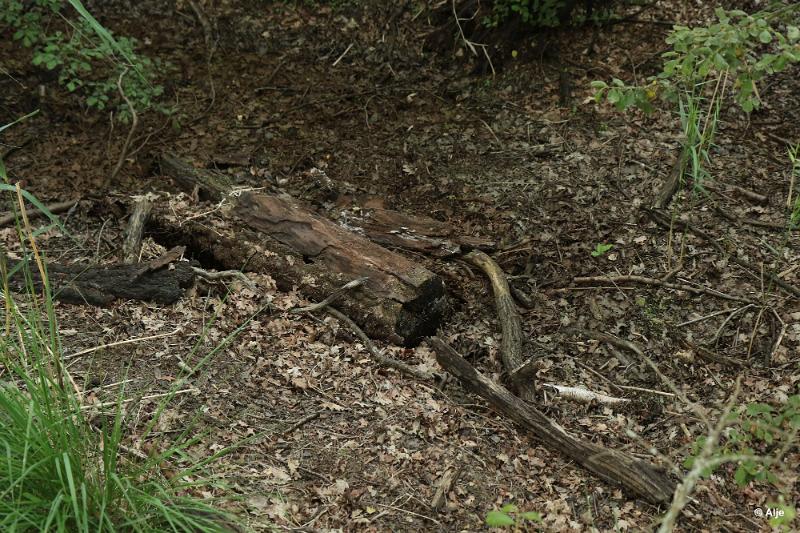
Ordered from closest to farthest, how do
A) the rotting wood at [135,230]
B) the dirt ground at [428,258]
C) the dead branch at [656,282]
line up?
the dirt ground at [428,258]
the dead branch at [656,282]
the rotting wood at [135,230]

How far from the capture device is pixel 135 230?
528 cm

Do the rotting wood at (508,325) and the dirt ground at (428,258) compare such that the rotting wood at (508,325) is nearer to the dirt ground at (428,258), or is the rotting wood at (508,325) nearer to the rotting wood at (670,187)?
the dirt ground at (428,258)

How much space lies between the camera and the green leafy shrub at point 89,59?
579 centimetres

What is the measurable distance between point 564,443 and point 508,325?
1166 millimetres

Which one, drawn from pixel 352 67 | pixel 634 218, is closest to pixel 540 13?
pixel 352 67

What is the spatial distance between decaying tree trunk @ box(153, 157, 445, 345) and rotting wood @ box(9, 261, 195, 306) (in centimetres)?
53

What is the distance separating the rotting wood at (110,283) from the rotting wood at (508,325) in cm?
237

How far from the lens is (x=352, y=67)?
8.06 m

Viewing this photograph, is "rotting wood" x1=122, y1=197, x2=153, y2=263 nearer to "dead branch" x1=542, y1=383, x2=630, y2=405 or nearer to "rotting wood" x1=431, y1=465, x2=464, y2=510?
"rotting wood" x1=431, y1=465, x2=464, y2=510

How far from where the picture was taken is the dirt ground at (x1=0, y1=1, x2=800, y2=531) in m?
3.64

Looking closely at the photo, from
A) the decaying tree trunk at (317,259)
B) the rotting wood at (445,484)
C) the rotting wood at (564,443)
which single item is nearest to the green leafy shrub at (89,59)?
the decaying tree trunk at (317,259)

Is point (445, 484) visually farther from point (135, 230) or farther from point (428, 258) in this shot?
point (135, 230)

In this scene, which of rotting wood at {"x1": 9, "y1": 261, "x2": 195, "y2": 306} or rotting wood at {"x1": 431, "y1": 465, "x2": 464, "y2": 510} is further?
rotting wood at {"x1": 9, "y1": 261, "x2": 195, "y2": 306}

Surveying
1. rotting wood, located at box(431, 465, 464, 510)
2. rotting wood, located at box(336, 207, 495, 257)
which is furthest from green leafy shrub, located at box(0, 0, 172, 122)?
rotting wood, located at box(431, 465, 464, 510)
